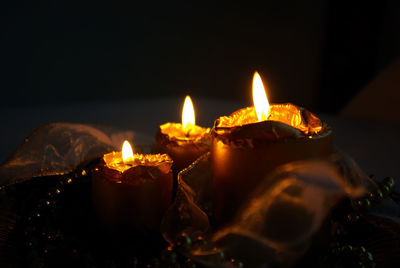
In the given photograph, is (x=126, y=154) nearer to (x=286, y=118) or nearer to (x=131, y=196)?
(x=131, y=196)

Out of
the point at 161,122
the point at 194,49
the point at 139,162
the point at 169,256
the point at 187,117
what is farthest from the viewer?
the point at 194,49

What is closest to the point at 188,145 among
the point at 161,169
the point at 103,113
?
the point at 161,169

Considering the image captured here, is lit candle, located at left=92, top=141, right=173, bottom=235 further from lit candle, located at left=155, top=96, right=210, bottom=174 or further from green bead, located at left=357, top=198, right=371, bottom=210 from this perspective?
green bead, located at left=357, top=198, right=371, bottom=210

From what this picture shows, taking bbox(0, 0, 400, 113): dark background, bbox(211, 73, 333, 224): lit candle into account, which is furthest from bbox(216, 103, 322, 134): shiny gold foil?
bbox(0, 0, 400, 113): dark background

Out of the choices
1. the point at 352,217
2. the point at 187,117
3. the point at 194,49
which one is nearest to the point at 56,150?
the point at 187,117

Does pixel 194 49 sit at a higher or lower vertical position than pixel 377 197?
higher

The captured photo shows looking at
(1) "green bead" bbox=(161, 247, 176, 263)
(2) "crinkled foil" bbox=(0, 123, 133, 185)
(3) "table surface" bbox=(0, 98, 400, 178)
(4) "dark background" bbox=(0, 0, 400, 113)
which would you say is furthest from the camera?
(4) "dark background" bbox=(0, 0, 400, 113)
